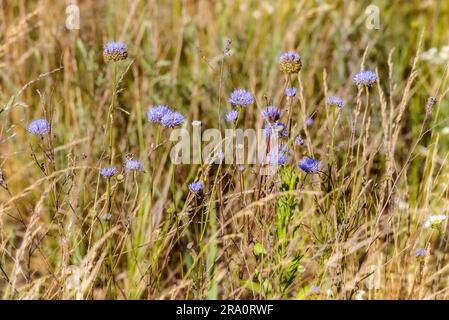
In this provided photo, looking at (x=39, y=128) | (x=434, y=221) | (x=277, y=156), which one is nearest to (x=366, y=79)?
(x=277, y=156)

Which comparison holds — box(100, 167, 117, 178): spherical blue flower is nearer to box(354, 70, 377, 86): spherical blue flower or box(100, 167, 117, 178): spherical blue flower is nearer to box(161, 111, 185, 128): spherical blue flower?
box(161, 111, 185, 128): spherical blue flower

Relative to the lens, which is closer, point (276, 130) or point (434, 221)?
point (276, 130)

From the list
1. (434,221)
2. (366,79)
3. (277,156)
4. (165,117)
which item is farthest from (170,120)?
(434,221)

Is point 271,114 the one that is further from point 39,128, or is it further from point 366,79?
point 39,128

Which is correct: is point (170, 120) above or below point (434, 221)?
above

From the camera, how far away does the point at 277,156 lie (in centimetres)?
156

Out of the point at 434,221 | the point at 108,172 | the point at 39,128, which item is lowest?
the point at 434,221

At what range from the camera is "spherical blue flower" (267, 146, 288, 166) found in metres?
1.55

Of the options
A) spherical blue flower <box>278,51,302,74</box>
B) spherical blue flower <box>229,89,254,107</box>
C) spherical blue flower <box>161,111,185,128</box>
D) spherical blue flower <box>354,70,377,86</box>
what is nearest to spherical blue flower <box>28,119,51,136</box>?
spherical blue flower <box>161,111,185,128</box>

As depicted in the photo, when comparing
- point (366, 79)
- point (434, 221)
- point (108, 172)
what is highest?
point (366, 79)

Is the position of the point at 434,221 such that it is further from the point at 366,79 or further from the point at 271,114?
the point at 271,114

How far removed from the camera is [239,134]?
2.11 m
